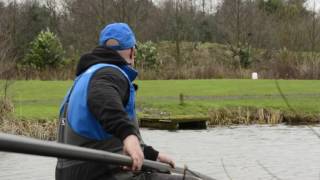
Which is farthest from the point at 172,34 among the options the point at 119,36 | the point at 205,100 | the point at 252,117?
the point at 119,36

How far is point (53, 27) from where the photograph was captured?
58.8 metres

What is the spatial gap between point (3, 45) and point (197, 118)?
8.21 metres

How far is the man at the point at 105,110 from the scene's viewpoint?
4023 millimetres

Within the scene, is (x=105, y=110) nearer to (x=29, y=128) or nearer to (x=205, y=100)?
(x=29, y=128)

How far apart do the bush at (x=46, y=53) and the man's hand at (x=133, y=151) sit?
42.5m

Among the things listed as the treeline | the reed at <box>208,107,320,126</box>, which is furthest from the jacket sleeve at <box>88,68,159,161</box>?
the treeline

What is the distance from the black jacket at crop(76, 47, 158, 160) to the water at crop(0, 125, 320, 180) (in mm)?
7512

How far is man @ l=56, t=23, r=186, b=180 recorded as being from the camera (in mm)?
4023

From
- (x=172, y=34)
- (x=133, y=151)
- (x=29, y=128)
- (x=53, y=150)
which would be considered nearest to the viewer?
(x=53, y=150)

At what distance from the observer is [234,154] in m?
18.9

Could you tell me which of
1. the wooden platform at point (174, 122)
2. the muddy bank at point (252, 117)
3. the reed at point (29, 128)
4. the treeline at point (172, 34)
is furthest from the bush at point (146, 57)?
the reed at point (29, 128)

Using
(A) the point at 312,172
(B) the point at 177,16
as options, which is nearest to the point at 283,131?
(A) the point at 312,172

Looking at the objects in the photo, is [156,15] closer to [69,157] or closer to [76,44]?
[76,44]

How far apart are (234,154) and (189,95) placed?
51.5ft
